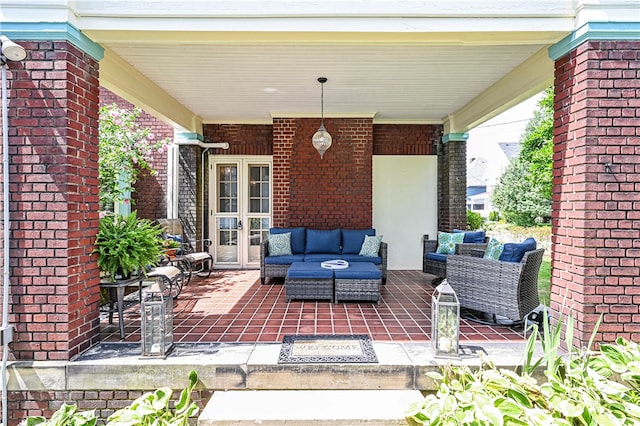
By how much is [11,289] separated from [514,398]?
3.60 metres

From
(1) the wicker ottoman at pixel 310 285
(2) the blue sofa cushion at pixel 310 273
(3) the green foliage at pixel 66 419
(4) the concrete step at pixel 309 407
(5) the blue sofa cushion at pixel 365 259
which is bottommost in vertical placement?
(4) the concrete step at pixel 309 407

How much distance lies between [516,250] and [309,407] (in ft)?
8.71

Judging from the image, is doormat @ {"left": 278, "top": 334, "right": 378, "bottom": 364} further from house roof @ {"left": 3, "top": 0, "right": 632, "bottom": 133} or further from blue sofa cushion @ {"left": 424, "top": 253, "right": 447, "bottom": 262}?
blue sofa cushion @ {"left": 424, "top": 253, "right": 447, "bottom": 262}

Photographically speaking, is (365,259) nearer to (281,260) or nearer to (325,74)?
(281,260)

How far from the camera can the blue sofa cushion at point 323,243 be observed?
620 centimetres

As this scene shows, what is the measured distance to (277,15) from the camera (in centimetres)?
288

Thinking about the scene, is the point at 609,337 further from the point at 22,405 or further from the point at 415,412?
the point at 22,405

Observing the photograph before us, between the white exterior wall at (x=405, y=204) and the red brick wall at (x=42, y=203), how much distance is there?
207 inches

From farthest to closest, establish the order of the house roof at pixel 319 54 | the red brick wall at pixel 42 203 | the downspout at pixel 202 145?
the downspout at pixel 202 145 < the house roof at pixel 319 54 < the red brick wall at pixel 42 203

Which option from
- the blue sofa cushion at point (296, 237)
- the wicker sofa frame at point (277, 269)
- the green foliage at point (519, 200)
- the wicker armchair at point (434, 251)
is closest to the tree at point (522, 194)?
the green foliage at point (519, 200)

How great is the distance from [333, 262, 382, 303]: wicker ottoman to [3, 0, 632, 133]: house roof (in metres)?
2.49

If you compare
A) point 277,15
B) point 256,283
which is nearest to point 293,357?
point 277,15

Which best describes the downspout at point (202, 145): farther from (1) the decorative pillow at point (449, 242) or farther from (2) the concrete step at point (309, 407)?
(2) the concrete step at point (309, 407)

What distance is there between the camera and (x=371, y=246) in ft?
19.2
